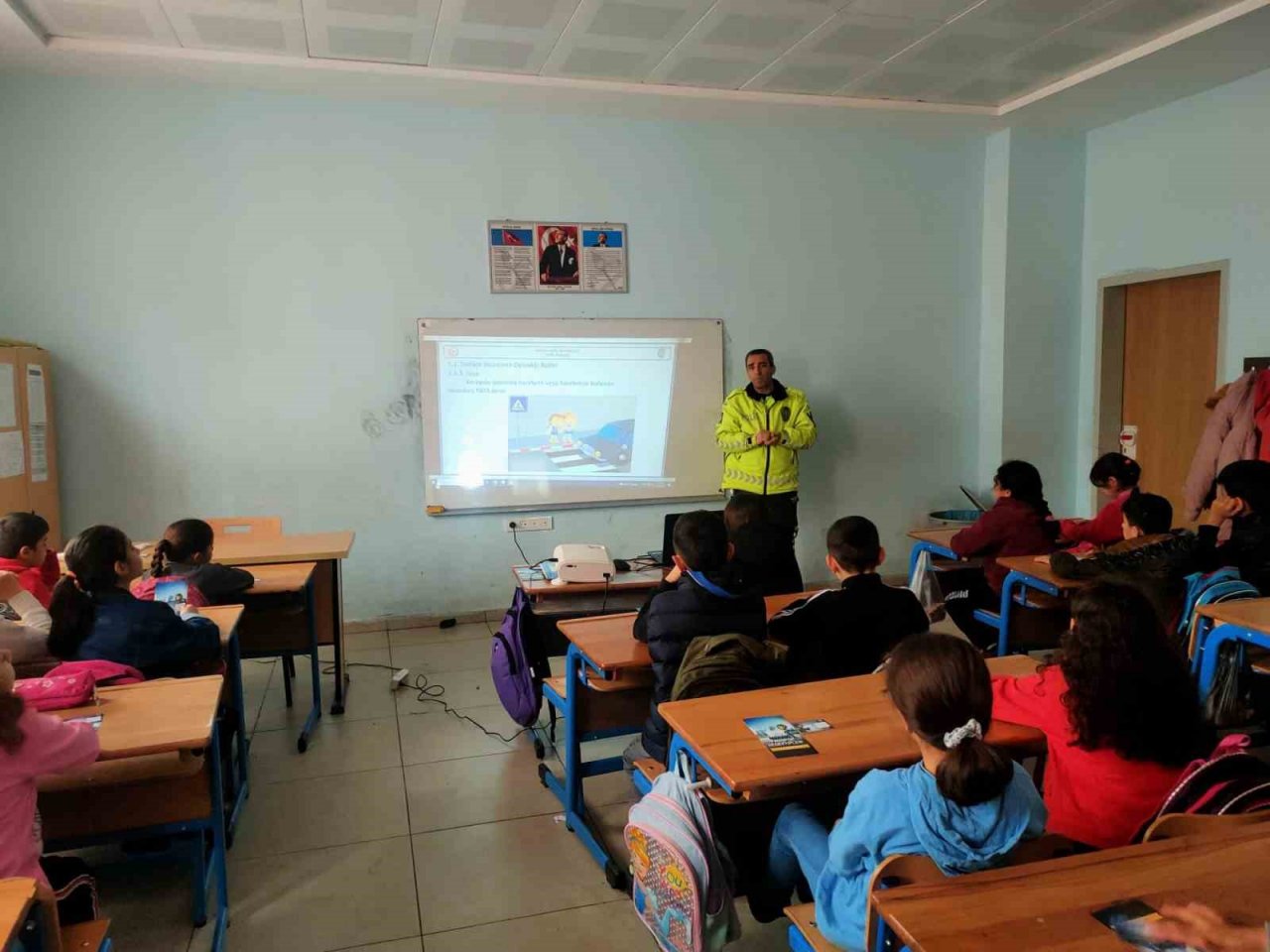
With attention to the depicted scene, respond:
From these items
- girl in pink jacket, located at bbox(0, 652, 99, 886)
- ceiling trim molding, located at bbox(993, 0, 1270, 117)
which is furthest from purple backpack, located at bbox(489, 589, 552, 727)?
ceiling trim molding, located at bbox(993, 0, 1270, 117)

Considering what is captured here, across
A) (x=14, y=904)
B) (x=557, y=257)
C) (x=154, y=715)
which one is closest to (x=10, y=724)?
(x=154, y=715)

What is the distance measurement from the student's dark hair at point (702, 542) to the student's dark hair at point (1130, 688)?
90cm

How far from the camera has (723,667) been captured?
86.0 inches

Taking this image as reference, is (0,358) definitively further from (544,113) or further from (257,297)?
(544,113)

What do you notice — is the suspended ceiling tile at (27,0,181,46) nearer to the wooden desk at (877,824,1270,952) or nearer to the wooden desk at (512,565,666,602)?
the wooden desk at (512,565,666,602)

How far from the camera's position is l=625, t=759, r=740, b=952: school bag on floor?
1715 mm

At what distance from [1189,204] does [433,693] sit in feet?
16.0

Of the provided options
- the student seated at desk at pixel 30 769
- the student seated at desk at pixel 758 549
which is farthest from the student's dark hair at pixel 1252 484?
the student seated at desk at pixel 30 769

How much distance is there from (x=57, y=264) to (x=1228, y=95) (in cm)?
615

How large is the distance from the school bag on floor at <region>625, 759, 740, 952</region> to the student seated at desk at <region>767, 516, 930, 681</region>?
602 mm

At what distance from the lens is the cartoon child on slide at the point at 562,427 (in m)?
5.16

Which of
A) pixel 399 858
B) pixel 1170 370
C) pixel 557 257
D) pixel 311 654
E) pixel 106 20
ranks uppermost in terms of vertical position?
pixel 106 20

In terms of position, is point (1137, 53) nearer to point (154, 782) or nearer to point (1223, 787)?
point (1223, 787)

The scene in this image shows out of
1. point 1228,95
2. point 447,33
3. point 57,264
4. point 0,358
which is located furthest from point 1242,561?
point 57,264
